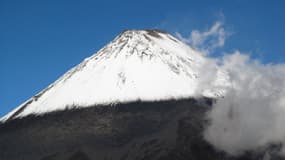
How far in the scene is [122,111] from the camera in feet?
470

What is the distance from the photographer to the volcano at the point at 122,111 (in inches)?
4584

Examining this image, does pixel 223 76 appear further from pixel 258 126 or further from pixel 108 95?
pixel 258 126

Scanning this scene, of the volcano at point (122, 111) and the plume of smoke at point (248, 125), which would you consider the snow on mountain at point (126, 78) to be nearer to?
the volcano at point (122, 111)

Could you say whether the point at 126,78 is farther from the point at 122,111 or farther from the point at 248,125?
the point at 248,125

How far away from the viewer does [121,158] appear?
114 m

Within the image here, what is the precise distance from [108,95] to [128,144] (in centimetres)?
3634

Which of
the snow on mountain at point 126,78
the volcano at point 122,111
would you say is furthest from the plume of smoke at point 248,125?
the snow on mountain at point 126,78

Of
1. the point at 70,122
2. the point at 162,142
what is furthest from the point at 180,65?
the point at 162,142

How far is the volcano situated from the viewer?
116 m

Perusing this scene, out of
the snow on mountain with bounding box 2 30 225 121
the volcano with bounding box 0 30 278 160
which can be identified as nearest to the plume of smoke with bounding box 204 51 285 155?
the volcano with bounding box 0 30 278 160

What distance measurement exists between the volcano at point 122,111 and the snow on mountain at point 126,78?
13.2 inches

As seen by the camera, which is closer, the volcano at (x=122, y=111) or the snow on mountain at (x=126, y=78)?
the volcano at (x=122, y=111)

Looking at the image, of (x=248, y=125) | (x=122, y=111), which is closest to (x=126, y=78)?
(x=122, y=111)

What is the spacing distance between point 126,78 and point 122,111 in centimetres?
2694
